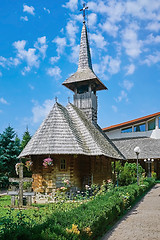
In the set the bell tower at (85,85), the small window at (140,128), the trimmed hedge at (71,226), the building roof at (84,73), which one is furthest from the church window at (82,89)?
the trimmed hedge at (71,226)

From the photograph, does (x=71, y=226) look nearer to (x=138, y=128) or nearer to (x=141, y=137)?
(x=141, y=137)

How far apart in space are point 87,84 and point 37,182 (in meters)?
9.65

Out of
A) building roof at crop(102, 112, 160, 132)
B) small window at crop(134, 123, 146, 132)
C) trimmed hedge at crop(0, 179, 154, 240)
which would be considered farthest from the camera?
small window at crop(134, 123, 146, 132)

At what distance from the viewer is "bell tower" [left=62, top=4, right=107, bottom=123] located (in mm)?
18938

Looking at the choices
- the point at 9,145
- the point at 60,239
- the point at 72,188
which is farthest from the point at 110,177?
the point at 60,239

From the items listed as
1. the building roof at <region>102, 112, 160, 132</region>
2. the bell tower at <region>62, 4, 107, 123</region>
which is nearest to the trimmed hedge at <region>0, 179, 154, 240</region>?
the bell tower at <region>62, 4, 107, 123</region>

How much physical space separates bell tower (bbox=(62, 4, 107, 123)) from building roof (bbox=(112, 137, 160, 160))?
336 inches

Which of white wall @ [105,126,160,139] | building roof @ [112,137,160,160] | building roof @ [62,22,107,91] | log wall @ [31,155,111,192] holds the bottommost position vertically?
log wall @ [31,155,111,192]

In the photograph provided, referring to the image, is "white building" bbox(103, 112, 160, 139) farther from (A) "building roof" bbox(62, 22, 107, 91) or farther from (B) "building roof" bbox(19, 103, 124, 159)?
(B) "building roof" bbox(19, 103, 124, 159)

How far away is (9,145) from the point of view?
71.6 feet

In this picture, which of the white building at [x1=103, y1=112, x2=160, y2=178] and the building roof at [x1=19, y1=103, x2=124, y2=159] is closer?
the building roof at [x1=19, y1=103, x2=124, y2=159]

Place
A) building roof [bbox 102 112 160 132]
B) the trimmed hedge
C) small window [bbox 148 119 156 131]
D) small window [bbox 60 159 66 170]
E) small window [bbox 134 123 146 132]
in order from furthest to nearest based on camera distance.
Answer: small window [bbox 134 123 146 132]
small window [bbox 148 119 156 131]
building roof [bbox 102 112 160 132]
small window [bbox 60 159 66 170]
the trimmed hedge

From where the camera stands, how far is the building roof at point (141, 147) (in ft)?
82.4

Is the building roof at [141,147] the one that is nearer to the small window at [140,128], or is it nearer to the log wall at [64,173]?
the small window at [140,128]
